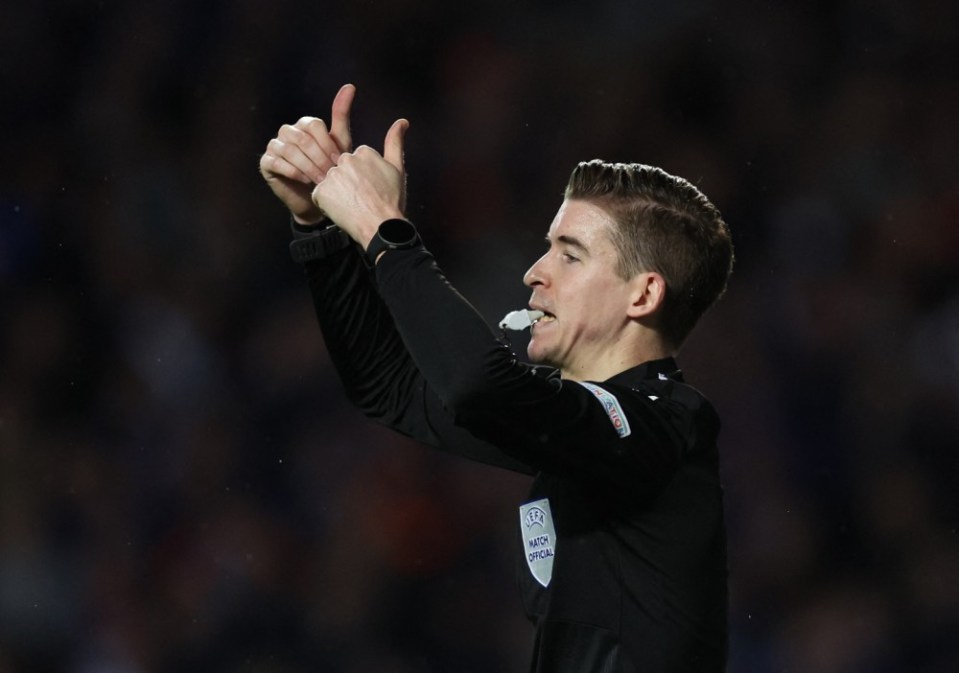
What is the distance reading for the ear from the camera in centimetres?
204

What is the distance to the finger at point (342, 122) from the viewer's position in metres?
1.95

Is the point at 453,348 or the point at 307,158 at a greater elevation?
the point at 307,158

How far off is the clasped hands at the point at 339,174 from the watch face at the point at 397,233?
24 mm

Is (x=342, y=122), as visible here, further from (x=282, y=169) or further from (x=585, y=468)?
(x=585, y=468)

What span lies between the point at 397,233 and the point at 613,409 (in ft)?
1.27

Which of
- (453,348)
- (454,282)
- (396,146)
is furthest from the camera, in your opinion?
(454,282)

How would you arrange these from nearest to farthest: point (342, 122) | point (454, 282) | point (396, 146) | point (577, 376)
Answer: point (396, 146)
point (342, 122)
point (577, 376)
point (454, 282)

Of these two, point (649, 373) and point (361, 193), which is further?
point (649, 373)

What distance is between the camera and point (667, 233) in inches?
81.5

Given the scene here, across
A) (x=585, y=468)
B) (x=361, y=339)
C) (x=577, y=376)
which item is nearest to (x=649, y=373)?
(x=577, y=376)

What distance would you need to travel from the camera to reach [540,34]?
4.51 m

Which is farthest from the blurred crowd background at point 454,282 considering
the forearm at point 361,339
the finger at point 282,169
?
the finger at point 282,169

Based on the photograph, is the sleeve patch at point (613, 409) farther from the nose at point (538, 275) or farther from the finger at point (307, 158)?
the finger at point (307, 158)

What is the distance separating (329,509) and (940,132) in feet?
8.00
